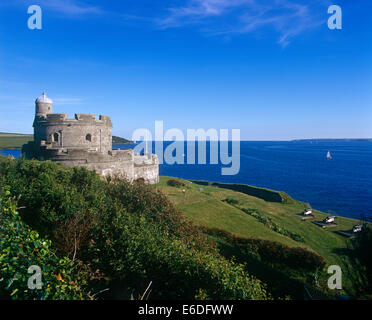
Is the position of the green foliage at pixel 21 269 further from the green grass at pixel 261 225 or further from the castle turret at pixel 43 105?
the castle turret at pixel 43 105

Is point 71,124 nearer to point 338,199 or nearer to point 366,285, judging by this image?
point 366,285

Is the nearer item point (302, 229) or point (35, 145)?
point (35, 145)

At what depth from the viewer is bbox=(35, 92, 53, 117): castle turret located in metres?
30.3

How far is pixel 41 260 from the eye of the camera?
747 centimetres

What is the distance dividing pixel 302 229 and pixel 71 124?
34353mm

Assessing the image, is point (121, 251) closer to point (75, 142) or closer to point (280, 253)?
point (280, 253)

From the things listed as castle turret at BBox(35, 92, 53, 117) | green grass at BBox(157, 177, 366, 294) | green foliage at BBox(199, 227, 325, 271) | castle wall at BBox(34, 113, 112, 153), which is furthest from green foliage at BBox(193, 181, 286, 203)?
castle turret at BBox(35, 92, 53, 117)

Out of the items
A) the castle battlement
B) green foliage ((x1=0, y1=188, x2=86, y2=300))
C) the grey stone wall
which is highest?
the castle battlement

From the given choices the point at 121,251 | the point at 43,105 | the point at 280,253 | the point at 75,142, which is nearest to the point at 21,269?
the point at 121,251

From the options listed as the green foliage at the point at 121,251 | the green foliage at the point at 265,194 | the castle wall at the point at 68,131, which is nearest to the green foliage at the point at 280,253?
the green foliage at the point at 121,251

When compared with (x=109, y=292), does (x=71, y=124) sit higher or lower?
higher

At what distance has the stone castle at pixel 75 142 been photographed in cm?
2645

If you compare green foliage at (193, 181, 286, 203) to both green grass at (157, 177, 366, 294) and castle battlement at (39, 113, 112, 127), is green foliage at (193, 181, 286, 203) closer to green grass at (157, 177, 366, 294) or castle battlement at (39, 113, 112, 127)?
green grass at (157, 177, 366, 294)
